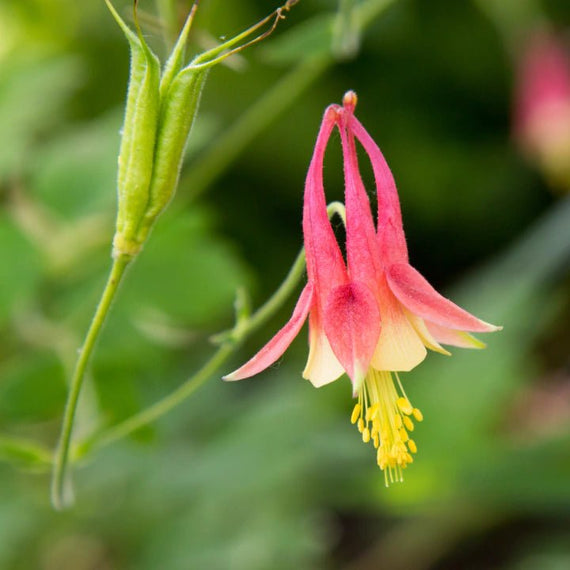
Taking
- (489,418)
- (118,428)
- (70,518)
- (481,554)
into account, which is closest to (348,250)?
(118,428)

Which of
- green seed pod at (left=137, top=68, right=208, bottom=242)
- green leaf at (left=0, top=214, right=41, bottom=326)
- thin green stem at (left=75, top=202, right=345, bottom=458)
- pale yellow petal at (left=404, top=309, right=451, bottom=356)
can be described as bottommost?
pale yellow petal at (left=404, top=309, right=451, bottom=356)

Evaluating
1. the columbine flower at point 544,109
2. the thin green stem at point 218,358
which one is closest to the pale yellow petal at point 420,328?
the thin green stem at point 218,358

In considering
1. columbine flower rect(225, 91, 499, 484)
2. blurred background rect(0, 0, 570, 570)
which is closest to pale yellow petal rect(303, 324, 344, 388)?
columbine flower rect(225, 91, 499, 484)

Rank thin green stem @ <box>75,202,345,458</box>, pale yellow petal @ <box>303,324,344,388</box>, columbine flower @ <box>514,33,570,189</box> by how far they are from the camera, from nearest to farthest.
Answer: pale yellow petal @ <box>303,324,344,388</box>
thin green stem @ <box>75,202,345,458</box>
columbine flower @ <box>514,33,570,189</box>

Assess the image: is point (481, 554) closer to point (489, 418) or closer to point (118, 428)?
point (489, 418)

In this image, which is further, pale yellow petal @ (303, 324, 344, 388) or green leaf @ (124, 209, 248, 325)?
green leaf @ (124, 209, 248, 325)

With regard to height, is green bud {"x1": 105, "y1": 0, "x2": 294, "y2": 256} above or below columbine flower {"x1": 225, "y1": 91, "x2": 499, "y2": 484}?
above

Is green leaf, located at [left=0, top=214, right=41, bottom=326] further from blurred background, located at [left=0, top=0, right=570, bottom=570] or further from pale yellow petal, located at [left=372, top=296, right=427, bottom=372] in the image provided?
pale yellow petal, located at [left=372, top=296, right=427, bottom=372]

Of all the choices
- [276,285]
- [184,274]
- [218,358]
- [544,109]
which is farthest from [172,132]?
[544,109]
